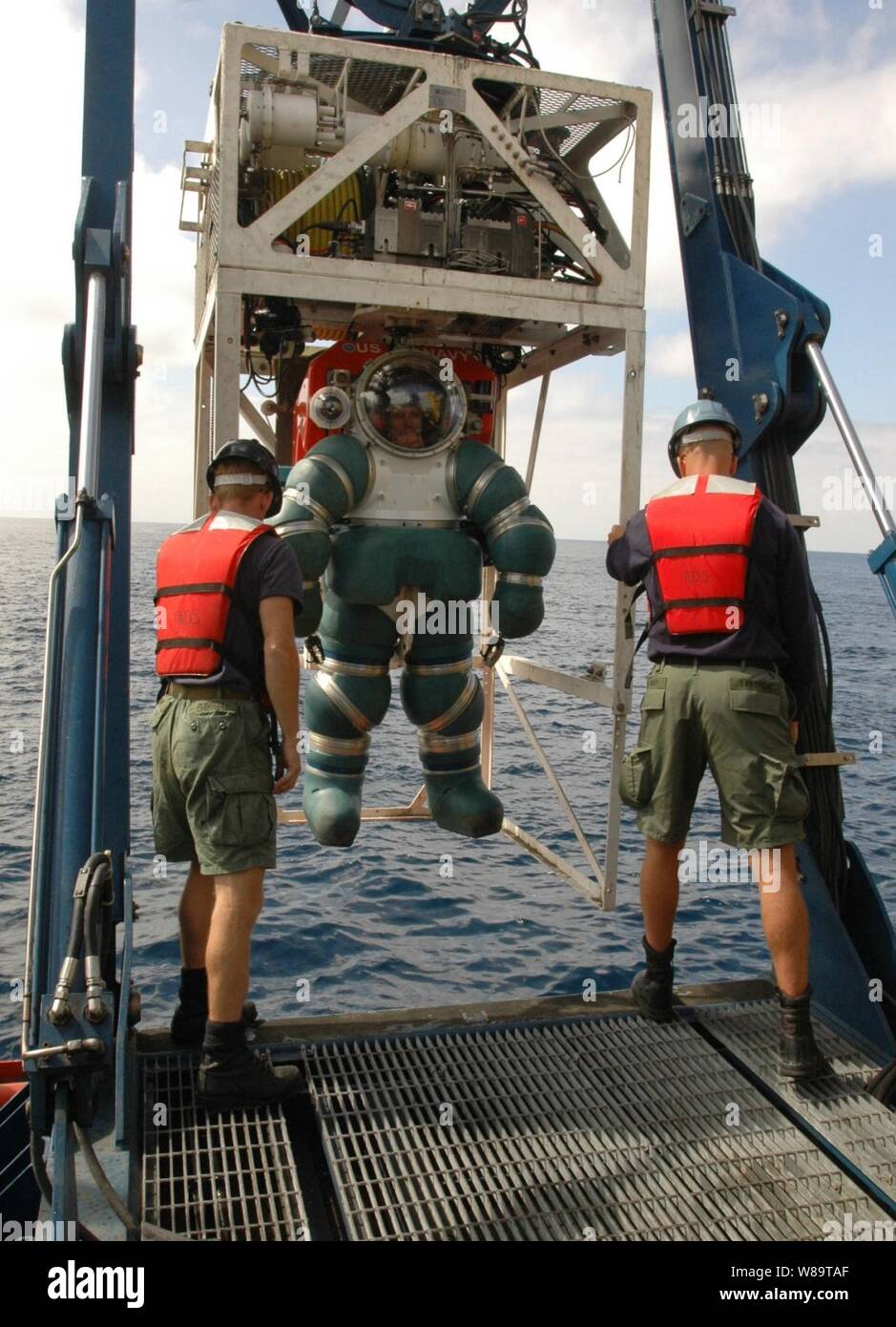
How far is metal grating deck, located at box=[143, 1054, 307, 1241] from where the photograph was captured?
11.3ft

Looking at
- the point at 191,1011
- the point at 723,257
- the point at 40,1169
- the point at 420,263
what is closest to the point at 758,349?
the point at 723,257

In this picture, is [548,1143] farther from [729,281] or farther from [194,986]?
[729,281]

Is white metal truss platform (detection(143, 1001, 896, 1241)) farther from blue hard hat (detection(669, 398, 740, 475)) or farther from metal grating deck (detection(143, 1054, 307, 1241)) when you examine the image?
blue hard hat (detection(669, 398, 740, 475))

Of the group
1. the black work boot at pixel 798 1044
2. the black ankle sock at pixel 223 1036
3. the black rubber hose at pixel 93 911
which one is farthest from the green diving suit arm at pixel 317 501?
the black work boot at pixel 798 1044

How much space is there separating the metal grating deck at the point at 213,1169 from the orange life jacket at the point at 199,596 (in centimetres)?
157

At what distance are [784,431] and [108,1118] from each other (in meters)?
4.05

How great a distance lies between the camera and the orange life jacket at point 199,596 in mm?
4035

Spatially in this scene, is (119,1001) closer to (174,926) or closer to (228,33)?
(228,33)

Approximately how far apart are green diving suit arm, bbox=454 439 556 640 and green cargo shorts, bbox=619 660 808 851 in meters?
1.43

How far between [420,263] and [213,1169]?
4300mm

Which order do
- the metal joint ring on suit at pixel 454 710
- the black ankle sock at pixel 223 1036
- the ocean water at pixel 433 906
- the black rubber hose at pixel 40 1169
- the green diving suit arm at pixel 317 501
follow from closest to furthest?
the black rubber hose at pixel 40 1169
the black ankle sock at pixel 223 1036
the green diving suit arm at pixel 317 501
the metal joint ring on suit at pixel 454 710
the ocean water at pixel 433 906

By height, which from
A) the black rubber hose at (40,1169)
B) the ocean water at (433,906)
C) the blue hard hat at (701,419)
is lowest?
the ocean water at (433,906)

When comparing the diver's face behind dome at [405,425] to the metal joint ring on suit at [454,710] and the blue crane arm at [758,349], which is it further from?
the blue crane arm at [758,349]

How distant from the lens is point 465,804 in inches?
247
